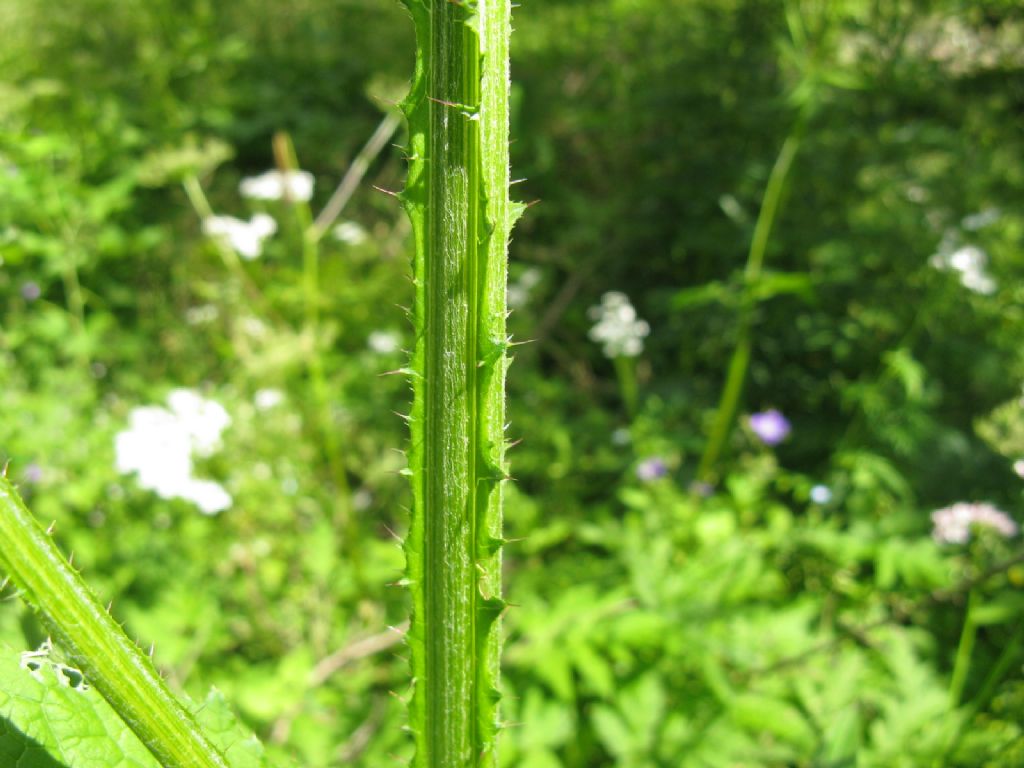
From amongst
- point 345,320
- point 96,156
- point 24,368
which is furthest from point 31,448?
point 96,156

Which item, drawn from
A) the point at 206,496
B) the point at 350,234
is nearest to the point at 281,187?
the point at 350,234

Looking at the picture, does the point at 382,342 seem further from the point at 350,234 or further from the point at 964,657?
the point at 964,657

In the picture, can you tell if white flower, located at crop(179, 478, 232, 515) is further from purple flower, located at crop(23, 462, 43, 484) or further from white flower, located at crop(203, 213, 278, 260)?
white flower, located at crop(203, 213, 278, 260)

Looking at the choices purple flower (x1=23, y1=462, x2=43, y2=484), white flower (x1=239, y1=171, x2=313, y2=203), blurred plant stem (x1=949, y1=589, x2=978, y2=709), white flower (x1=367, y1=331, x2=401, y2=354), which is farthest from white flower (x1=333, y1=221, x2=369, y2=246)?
blurred plant stem (x1=949, y1=589, x2=978, y2=709)

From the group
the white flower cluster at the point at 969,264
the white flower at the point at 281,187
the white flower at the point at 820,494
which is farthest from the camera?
the white flower at the point at 281,187

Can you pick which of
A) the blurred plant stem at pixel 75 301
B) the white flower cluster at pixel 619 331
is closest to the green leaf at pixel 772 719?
the white flower cluster at pixel 619 331

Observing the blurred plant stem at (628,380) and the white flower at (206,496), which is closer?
the white flower at (206,496)

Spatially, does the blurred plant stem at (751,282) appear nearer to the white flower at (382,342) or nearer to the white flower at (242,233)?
the white flower at (382,342)
